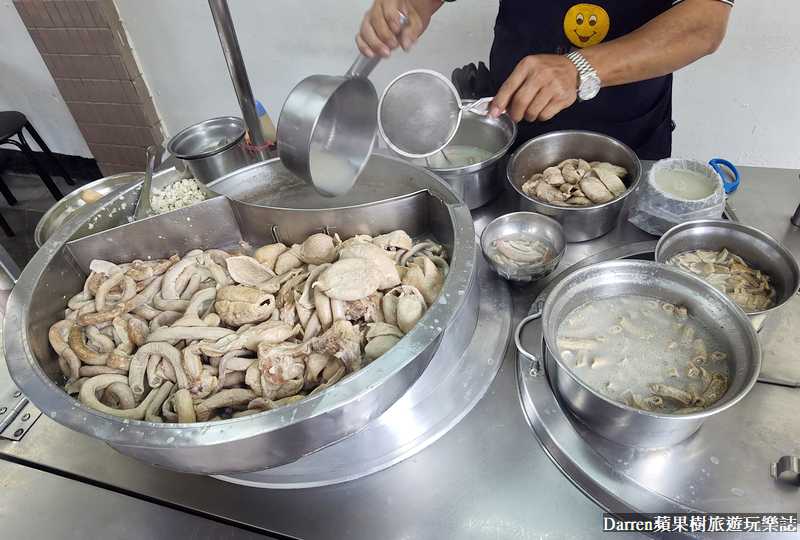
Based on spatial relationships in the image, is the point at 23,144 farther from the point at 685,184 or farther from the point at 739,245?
the point at 739,245

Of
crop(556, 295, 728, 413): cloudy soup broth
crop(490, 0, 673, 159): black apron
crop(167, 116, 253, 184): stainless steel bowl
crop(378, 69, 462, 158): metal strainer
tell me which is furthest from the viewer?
crop(167, 116, 253, 184): stainless steel bowl

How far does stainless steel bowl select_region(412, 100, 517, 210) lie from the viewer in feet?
5.63

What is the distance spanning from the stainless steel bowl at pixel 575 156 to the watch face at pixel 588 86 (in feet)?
0.62

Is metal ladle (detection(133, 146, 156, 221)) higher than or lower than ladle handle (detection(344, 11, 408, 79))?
lower

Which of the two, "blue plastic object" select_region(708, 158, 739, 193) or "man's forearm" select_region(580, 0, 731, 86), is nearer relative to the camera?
"man's forearm" select_region(580, 0, 731, 86)

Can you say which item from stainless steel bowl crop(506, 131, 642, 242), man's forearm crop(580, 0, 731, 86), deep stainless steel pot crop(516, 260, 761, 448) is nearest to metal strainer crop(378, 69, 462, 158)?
stainless steel bowl crop(506, 131, 642, 242)

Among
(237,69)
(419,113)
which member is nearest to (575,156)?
(419,113)

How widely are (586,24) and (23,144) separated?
4.88m

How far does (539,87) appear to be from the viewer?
64.7 inches

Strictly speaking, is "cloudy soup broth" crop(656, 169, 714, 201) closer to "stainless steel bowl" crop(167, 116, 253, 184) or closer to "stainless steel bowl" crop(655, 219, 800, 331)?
"stainless steel bowl" crop(655, 219, 800, 331)

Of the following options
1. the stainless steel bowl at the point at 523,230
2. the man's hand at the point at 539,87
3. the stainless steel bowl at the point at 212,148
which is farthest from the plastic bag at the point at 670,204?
the stainless steel bowl at the point at 212,148

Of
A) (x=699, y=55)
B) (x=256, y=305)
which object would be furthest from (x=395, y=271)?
(x=699, y=55)

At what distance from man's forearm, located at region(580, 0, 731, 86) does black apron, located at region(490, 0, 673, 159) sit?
242 millimetres

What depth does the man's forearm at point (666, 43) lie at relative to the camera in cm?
161
